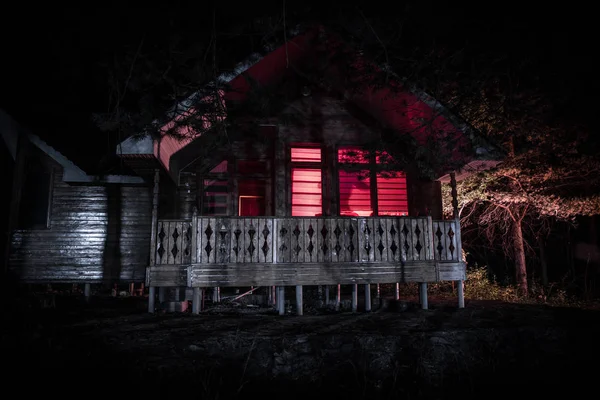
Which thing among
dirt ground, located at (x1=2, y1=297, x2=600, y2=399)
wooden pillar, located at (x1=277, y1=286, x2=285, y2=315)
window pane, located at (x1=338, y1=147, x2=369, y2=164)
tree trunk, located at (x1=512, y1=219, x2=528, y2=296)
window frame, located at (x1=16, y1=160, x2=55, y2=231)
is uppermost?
window pane, located at (x1=338, y1=147, x2=369, y2=164)

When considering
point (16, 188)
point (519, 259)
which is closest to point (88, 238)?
point (16, 188)

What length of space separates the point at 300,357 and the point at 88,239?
8.19m

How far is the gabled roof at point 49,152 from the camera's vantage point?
34.7ft

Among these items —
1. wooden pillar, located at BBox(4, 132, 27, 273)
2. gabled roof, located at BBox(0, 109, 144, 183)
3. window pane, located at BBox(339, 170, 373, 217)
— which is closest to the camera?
gabled roof, located at BBox(0, 109, 144, 183)

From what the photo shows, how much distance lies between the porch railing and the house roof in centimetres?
183

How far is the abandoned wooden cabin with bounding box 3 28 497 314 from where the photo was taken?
934 centimetres

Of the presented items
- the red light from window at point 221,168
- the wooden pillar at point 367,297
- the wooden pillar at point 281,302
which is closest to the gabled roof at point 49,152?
the red light from window at point 221,168

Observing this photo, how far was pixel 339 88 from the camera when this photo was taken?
466 inches

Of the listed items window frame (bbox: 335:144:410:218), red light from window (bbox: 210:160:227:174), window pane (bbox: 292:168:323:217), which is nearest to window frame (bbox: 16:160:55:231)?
red light from window (bbox: 210:160:227:174)

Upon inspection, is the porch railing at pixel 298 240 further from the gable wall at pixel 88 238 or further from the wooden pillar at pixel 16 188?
the wooden pillar at pixel 16 188

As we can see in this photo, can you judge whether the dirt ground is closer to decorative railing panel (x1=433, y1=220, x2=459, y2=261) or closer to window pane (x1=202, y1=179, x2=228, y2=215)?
decorative railing panel (x1=433, y1=220, x2=459, y2=261)

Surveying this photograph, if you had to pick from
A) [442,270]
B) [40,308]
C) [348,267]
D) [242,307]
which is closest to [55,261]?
[40,308]

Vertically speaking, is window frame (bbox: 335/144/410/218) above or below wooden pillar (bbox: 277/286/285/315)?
above

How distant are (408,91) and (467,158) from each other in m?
2.23
